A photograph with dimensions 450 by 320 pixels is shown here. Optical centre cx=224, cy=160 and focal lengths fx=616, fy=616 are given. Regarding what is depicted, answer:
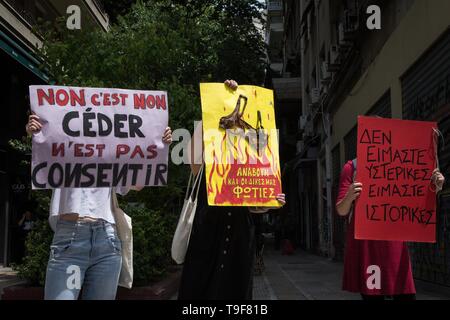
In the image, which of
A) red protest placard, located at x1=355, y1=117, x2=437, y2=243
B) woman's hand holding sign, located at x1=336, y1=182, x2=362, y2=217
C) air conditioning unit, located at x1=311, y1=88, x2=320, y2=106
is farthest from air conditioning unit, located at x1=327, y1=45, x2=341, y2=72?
woman's hand holding sign, located at x1=336, y1=182, x2=362, y2=217

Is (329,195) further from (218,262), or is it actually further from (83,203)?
(83,203)

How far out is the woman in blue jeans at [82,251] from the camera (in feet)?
11.3

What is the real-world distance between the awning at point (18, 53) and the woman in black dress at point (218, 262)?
1146 centimetres

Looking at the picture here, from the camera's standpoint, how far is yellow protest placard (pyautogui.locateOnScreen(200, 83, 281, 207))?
409 centimetres

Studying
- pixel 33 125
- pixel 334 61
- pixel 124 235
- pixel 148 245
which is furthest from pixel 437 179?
pixel 334 61

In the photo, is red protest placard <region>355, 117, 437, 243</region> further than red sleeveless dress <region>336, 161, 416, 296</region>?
Yes

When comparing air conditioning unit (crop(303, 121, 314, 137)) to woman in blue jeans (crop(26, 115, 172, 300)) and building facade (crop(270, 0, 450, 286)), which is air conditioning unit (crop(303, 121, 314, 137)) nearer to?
building facade (crop(270, 0, 450, 286))

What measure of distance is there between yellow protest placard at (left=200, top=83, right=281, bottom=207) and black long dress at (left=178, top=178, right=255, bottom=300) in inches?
9.6

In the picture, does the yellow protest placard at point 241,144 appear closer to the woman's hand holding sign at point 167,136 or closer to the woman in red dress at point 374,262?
the woman's hand holding sign at point 167,136

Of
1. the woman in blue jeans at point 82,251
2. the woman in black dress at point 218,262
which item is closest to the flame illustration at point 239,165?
the woman in black dress at point 218,262

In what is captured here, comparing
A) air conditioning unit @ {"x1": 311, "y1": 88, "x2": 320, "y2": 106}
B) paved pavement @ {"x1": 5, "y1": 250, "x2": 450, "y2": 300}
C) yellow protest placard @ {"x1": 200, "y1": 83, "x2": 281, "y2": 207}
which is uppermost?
air conditioning unit @ {"x1": 311, "y1": 88, "x2": 320, "y2": 106}

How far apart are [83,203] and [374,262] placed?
1859 millimetres

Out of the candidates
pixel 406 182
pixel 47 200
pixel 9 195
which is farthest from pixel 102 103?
pixel 9 195

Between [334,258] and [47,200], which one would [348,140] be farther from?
[47,200]
